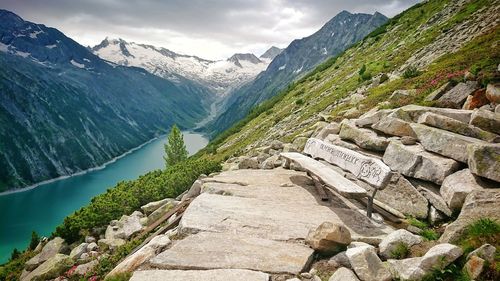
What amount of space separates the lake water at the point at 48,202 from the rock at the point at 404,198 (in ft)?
272

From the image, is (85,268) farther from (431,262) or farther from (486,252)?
(486,252)

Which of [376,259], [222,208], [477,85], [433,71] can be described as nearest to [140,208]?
[222,208]

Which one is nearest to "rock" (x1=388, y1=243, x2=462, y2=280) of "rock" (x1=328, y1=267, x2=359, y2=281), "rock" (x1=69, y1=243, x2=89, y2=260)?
"rock" (x1=328, y1=267, x2=359, y2=281)

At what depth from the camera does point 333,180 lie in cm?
1316

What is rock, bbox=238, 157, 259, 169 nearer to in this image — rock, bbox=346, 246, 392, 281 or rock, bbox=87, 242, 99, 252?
rock, bbox=87, 242, 99, 252

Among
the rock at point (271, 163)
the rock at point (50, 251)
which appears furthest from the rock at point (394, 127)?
the rock at point (50, 251)

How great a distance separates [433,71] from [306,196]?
53.8 feet

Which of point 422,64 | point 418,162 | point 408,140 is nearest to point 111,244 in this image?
point 418,162

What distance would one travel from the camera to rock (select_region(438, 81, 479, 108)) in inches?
684

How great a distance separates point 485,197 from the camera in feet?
30.5

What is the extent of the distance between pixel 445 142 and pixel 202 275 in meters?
10.2

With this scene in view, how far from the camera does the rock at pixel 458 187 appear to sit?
1098cm

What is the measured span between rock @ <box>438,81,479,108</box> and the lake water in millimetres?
84552

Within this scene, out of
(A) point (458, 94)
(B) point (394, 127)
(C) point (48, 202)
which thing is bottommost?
(C) point (48, 202)
